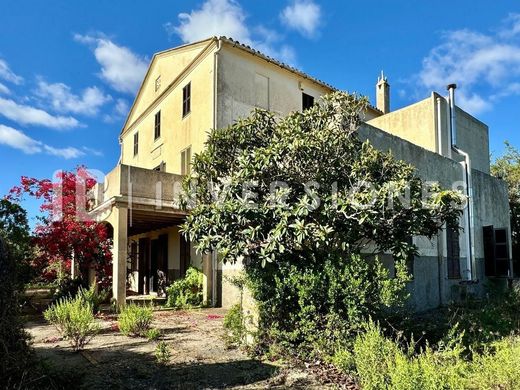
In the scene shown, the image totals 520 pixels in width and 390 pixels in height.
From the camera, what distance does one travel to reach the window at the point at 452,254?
13.3m

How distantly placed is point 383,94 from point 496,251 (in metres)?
9.66

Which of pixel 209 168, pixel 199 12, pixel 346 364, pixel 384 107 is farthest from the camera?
A: pixel 384 107

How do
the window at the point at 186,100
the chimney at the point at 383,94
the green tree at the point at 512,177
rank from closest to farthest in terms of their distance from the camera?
the window at the point at 186,100 < the green tree at the point at 512,177 < the chimney at the point at 383,94

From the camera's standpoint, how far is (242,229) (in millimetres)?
7203

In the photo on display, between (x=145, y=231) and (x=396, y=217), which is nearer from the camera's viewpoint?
(x=396, y=217)

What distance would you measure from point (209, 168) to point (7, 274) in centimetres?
435

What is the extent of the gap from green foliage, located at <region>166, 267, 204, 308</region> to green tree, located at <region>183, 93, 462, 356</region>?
584 cm

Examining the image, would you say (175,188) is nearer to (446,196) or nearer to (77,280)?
(77,280)

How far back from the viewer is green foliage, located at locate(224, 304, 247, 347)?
7219 millimetres

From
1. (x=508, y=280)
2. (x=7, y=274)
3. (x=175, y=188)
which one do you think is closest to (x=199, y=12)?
(x=175, y=188)

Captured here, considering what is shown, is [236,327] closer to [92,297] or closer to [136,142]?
[92,297]

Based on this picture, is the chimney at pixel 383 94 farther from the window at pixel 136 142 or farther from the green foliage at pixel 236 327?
the green foliage at pixel 236 327

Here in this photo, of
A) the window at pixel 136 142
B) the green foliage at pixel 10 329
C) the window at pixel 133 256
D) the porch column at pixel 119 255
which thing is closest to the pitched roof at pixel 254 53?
the window at pixel 136 142

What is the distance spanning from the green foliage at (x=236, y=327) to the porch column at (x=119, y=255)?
4.75m
